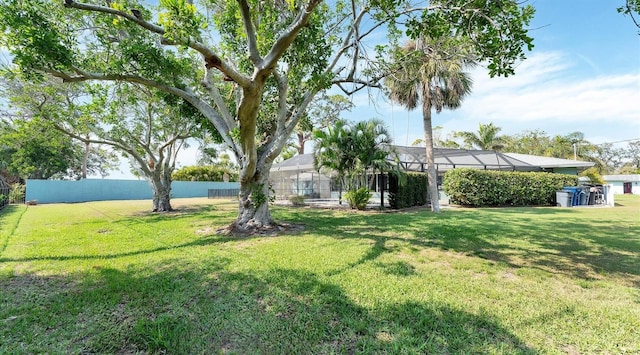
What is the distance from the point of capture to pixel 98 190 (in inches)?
1131

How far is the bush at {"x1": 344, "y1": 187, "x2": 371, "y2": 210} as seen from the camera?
13586 millimetres

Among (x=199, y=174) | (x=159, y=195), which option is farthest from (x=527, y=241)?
(x=199, y=174)

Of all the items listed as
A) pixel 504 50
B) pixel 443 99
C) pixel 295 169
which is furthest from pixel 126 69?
pixel 295 169

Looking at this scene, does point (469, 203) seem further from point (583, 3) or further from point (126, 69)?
point (126, 69)

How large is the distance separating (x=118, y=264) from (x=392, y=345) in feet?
15.8

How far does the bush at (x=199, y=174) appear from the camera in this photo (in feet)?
117

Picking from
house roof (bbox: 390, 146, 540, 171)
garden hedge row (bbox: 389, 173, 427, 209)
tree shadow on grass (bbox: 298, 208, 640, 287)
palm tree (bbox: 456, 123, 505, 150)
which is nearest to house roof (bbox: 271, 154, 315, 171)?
house roof (bbox: 390, 146, 540, 171)

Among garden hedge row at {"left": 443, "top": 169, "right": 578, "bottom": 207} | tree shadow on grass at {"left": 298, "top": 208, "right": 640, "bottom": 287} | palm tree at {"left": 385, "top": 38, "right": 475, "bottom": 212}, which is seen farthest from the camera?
garden hedge row at {"left": 443, "top": 169, "right": 578, "bottom": 207}

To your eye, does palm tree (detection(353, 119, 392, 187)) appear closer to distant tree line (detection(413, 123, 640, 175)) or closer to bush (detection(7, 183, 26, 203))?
distant tree line (detection(413, 123, 640, 175))

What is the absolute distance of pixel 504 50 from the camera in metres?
4.44

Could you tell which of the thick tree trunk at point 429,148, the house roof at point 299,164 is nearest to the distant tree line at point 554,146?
the house roof at point 299,164

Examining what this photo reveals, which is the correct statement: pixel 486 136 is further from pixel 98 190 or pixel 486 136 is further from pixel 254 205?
pixel 98 190

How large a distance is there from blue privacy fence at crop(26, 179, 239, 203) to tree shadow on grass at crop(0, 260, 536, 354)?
28.0m

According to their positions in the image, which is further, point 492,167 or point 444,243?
point 492,167
